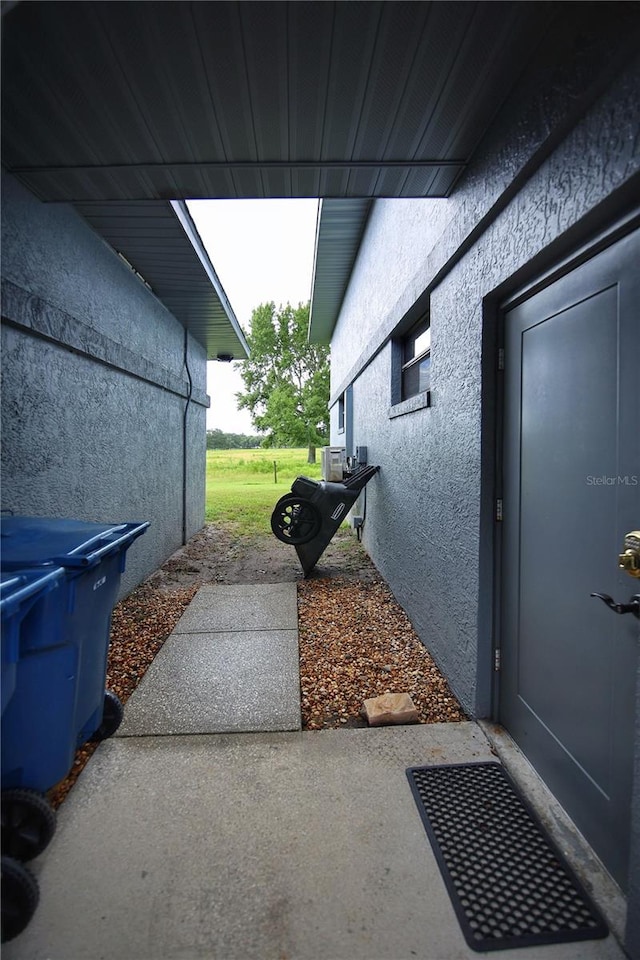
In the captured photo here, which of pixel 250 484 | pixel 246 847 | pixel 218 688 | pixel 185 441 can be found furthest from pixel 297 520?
pixel 250 484

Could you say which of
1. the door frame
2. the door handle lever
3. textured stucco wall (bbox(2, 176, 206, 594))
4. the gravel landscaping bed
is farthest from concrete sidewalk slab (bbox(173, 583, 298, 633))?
the door handle lever

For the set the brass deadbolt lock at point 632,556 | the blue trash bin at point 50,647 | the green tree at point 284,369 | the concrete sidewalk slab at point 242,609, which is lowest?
the concrete sidewalk slab at point 242,609

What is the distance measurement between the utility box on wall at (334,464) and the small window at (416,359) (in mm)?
2732

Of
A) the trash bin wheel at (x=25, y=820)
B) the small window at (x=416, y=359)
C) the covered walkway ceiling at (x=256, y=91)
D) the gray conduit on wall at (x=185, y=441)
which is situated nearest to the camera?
the trash bin wheel at (x=25, y=820)

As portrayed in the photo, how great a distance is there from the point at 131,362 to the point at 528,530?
450 cm

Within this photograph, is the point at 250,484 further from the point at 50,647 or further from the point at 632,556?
the point at 632,556

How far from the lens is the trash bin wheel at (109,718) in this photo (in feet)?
8.29

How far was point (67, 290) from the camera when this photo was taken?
12.4 ft

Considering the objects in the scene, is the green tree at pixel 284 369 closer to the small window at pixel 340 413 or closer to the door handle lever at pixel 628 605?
the small window at pixel 340 413

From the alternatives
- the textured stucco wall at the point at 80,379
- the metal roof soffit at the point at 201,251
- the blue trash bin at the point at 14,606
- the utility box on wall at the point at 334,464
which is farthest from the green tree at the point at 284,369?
the blue trash bin at the point at 14,606

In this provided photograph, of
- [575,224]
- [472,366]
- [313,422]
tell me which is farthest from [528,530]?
[313,422]

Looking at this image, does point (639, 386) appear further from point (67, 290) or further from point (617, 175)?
point (67, 290)

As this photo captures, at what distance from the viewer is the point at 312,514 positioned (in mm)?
5773

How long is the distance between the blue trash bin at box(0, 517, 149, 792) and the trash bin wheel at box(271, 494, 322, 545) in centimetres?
370
